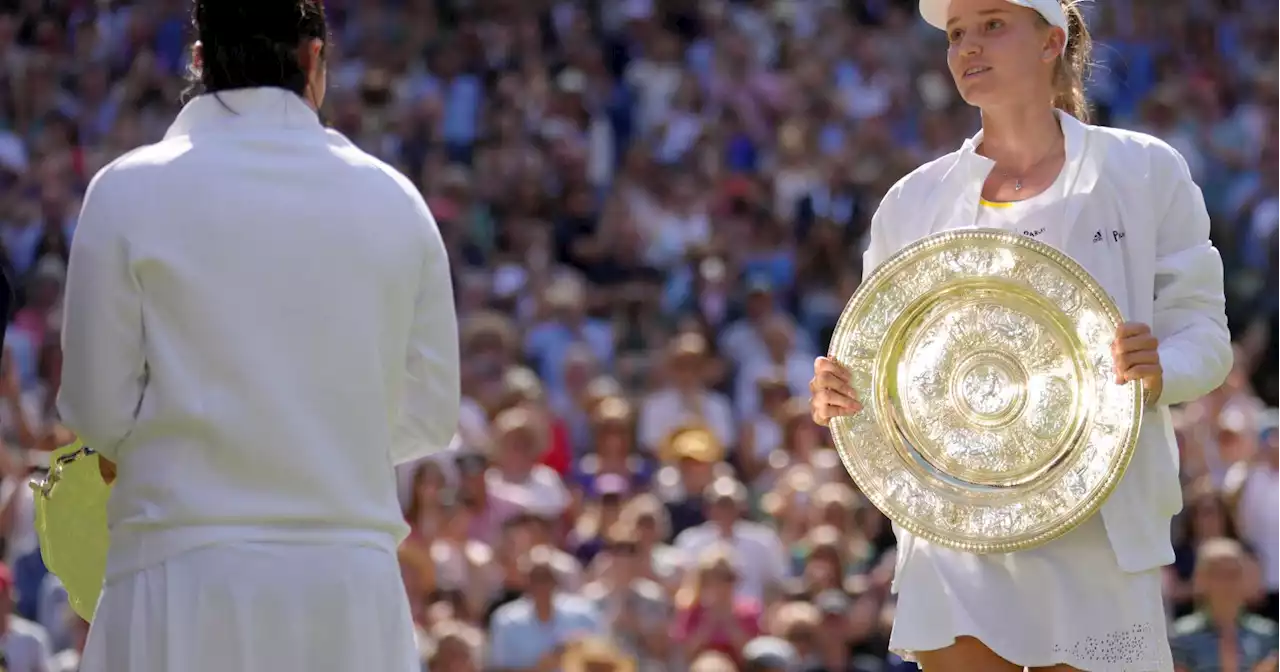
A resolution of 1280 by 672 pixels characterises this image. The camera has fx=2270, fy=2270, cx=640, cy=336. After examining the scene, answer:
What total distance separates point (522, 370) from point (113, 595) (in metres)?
8.22

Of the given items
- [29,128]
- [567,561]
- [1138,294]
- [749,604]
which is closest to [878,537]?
[749,604]

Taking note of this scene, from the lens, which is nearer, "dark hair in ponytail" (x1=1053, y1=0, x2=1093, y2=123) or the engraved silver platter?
the engraved silver platter

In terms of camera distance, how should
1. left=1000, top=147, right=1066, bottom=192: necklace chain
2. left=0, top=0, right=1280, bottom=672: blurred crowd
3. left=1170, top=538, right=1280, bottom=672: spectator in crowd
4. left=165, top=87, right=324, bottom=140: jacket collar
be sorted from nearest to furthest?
left=165, top=87, right=324, bottom=140: jacket collar
left=1000, top=147, right=1066, bottom=192: necklace chain
left=1170, top=538, right=1280, bottom=672: spectator in crowd
left=0, top=0, right=1280, bottom=672: blurred crowd

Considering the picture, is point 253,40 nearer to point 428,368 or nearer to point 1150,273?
point 428,368

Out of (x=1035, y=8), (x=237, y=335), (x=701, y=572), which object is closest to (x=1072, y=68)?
(x=1035, y=8)

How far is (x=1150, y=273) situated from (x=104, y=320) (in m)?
2.21

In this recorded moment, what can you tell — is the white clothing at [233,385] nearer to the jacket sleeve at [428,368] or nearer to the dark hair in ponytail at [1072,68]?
the jacket sleeve at [428,368]

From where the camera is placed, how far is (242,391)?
399 cm

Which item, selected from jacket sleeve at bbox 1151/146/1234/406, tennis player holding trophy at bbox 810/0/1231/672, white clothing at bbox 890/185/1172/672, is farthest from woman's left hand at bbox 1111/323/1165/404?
white clothing at bbox 890/185/1172/672

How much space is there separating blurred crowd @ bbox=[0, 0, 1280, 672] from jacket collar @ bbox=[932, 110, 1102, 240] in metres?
3.95

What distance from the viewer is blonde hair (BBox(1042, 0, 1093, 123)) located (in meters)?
5.10

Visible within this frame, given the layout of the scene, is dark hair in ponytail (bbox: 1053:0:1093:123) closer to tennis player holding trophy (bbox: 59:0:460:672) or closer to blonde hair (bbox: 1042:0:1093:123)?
blonde hair (bbox: 1042:0:1093:123)

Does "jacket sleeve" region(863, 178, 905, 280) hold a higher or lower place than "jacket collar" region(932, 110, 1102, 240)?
lower

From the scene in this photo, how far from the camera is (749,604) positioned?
10.0 meters
